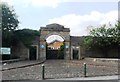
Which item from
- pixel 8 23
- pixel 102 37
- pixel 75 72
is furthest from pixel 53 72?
pixel 102 37

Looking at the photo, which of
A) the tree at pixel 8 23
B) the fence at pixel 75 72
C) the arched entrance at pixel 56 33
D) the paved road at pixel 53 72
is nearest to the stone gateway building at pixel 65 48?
the arched entrance at pixel 56 33

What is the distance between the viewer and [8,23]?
136ft

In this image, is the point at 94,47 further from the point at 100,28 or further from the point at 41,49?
the point at 41,49

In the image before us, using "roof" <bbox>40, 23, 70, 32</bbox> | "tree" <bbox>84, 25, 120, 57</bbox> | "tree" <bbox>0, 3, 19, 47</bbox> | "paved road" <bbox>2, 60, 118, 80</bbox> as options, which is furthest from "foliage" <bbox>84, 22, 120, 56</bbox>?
"paved road" <bbox>2, 60, 118, 80</bbox>

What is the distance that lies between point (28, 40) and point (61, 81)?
32751 mm

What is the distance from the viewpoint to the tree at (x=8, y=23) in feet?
131

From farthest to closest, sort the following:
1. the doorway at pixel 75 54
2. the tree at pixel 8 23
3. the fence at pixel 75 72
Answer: the doorway at pixel 75 54
the tree at pixel 8 23
the fence at pixel 75 72

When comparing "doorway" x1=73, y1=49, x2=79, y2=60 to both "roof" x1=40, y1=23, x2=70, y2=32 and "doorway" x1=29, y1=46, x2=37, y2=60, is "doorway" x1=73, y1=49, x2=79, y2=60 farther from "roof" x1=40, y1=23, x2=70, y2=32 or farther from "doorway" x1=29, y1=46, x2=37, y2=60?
"doorway" x1=29, y1=46, x2=37, y2=60

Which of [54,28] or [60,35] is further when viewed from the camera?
[60,35]

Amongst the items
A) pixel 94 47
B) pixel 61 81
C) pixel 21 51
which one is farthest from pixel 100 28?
pixel 61 81

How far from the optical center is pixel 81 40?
160ft

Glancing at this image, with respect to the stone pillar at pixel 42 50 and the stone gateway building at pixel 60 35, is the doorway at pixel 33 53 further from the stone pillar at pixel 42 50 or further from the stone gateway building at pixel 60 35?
the stone gateway building at pixel 60 35

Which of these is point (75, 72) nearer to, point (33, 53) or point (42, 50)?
point (42, 50)

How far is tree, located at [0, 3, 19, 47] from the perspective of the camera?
39.9 metres
